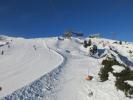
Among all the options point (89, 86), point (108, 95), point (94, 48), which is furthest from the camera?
point (94, 48)

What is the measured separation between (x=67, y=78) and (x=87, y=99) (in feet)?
32.8

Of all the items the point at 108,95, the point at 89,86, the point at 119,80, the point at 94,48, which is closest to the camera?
the point at 108,95

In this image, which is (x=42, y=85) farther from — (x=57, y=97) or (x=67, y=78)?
(x=67, y=78)

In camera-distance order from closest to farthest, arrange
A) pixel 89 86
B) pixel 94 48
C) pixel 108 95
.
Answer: pixel 108 95 → pixel 89 86 → pixel 94 48

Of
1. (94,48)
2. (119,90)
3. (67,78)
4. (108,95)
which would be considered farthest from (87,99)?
(94,48)

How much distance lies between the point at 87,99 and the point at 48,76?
10.1 metres

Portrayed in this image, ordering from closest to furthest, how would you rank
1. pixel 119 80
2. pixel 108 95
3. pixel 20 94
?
1. pixel 20 94
2. pixel 108 95
3. pixel 119 80

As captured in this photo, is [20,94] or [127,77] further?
[127,77]

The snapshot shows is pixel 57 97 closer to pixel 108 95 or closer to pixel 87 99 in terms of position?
pixel 87 99

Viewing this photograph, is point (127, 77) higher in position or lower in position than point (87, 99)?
higher

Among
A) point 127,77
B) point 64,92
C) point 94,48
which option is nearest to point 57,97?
point 64,92

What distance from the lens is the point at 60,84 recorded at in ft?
100

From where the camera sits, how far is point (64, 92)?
2700 centimetres

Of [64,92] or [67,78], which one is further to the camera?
[67,78]
